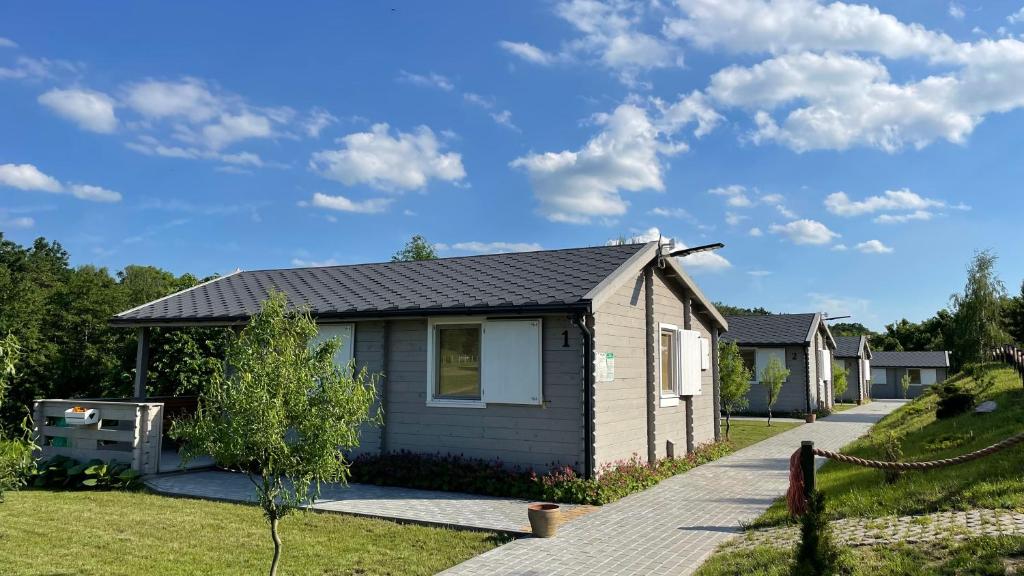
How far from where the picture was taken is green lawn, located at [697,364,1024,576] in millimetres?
5160

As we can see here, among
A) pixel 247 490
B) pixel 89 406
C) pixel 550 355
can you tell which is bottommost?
pixel 247 490

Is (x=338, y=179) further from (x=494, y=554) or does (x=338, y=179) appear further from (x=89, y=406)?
(x=494, y=554)

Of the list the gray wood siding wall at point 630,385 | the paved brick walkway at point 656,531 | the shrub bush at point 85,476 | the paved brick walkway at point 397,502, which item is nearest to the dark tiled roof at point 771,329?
the gray wood siding wall at point 630,385

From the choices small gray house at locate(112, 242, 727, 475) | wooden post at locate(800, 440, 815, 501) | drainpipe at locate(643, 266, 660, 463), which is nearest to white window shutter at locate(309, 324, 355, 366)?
small gray house at locate(112, 242, 727, 475)

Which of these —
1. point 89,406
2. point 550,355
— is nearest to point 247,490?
point 89,406

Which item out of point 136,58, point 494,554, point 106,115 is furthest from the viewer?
point 106,115

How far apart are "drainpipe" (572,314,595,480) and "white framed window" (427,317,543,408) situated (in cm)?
74

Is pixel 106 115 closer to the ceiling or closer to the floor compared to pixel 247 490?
closer to the ceiling

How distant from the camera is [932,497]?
22.9ft

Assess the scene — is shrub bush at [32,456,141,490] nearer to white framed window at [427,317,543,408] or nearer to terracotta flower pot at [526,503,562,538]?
white framed window at [427,317,543,408]

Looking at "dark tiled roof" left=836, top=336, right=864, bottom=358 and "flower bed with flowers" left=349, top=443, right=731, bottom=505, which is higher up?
"dark tiled roof" left=836, top=336, right=864, bottom=358

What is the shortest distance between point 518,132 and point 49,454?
12.1 meters

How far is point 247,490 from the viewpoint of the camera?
1029cm

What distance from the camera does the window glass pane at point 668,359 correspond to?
13430 mm
